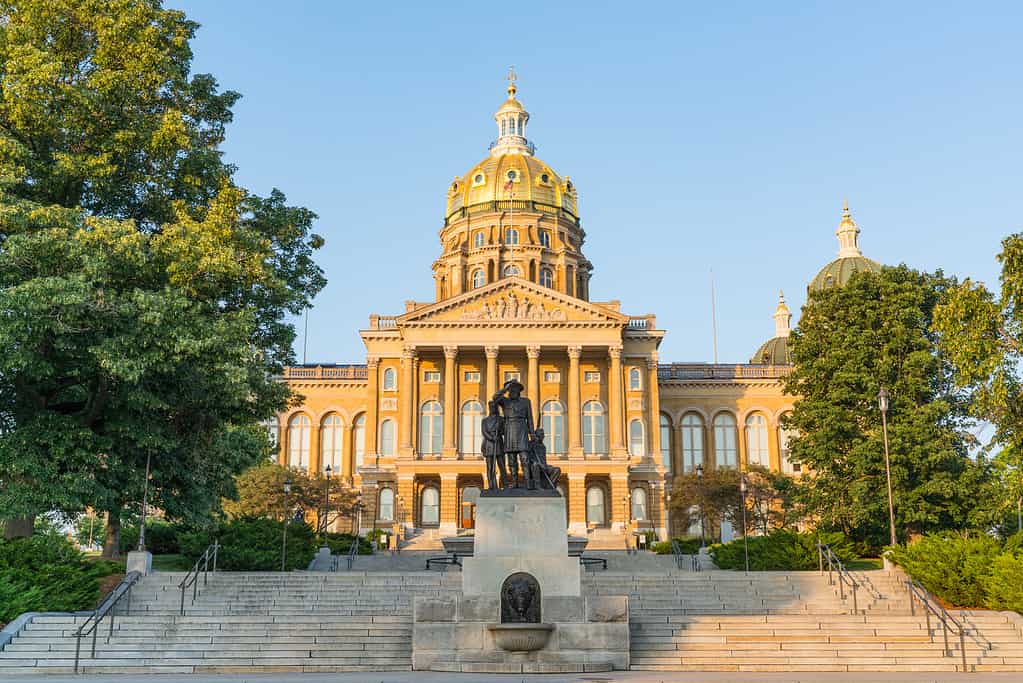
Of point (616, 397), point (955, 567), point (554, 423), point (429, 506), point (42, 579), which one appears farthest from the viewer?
point (554, 423)

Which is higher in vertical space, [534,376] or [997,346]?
[534,376]

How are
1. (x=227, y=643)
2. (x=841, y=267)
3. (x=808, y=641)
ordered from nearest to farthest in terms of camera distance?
(x=808, y=641)
(x=227, y=643)
(x=841, y=267)

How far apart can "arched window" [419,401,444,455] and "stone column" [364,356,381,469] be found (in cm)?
304

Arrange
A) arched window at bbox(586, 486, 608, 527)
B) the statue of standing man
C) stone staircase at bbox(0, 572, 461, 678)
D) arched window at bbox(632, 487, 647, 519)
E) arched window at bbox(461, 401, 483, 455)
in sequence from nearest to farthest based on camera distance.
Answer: stone staircase at bbox(0, 572, 461, 678) < the statue of standing man < arched window at bbox(632, 487, 647, 519) < arched window at bbox(586, 486, 608, 527) < arched window at bbox(461, 401, 483, 455)

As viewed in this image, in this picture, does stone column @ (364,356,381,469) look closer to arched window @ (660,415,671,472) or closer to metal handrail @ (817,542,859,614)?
arched window @ (660,415,671,472)

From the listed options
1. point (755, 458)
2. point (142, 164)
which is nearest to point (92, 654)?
point (142, 164)

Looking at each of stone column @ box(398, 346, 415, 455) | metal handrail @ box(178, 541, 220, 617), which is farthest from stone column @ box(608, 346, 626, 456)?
metal handrail @ box(178, 541, 220, 617)

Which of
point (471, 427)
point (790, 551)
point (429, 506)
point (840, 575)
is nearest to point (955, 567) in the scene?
point (840, 575)

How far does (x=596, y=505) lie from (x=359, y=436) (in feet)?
58.5

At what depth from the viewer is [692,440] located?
6950 cm

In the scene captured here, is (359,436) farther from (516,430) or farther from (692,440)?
(516,430)

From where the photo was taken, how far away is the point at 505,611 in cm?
1773

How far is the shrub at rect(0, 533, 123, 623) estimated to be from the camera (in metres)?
20.7

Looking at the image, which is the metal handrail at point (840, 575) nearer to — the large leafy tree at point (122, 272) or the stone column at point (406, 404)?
the large leafy tree at point (122, 272)
